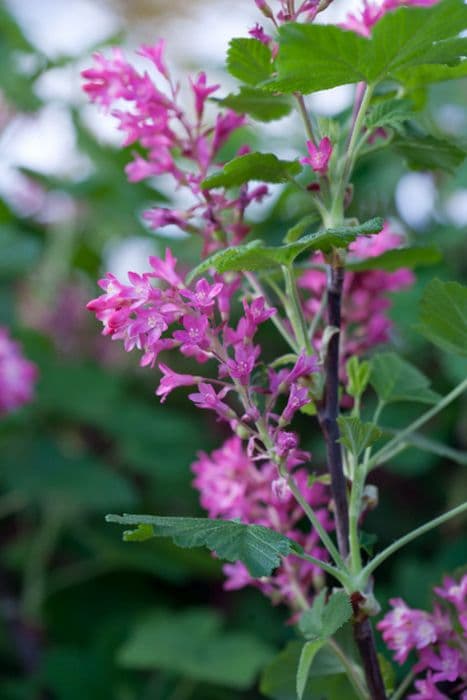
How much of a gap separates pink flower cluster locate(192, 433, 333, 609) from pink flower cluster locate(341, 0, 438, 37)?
0.36m

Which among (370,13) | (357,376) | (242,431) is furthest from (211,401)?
(370,13)

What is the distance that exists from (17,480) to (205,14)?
67.4 inches

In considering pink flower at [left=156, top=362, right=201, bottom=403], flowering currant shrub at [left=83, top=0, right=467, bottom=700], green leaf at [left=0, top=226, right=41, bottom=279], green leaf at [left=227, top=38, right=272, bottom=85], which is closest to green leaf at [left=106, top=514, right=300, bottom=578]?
flowering currant shrub at [left=83, top=0, right=467, bottom=700]

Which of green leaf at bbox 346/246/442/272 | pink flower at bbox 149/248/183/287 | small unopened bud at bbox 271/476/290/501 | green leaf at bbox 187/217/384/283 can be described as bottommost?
small unopened bud at bbox 271/476/290/501

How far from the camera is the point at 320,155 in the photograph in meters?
0.61

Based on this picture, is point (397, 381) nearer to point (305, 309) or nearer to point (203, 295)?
point (305, 309)

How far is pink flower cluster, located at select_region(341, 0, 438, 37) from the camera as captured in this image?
708 mm

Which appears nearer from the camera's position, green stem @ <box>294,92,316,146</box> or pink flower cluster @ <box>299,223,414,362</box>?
green stem @ <box>294,92,316,146</box>

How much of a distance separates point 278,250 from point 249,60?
0.16 metres

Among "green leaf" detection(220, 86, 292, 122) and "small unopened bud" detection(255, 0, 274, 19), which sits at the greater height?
"small unopened bud" detection(255, 0, 274, 19)

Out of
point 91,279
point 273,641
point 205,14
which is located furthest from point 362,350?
point 205,14

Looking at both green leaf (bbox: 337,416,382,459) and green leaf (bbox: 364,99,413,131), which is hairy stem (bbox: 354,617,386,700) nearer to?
green leaf (bbox: 337,416,382,459)

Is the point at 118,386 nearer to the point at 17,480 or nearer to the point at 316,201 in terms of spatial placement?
the point at 17,480

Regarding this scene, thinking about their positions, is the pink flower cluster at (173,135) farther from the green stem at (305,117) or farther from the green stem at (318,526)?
the green stem at (318,526)
